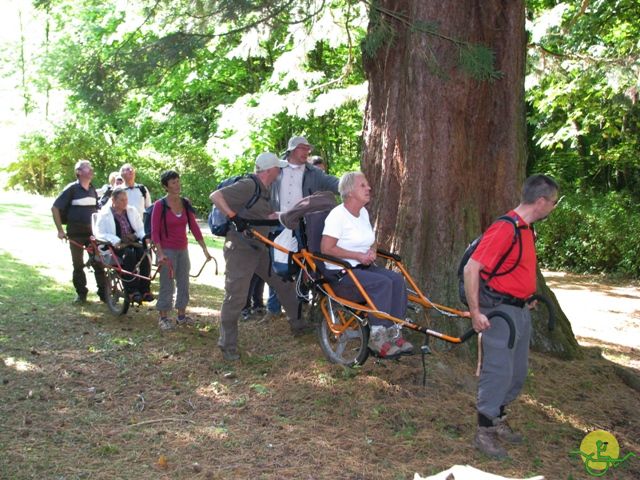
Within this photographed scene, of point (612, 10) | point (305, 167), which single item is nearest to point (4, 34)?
point (612, 10)

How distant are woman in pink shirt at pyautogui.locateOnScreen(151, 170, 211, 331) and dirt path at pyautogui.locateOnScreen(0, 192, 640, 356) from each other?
4178mm

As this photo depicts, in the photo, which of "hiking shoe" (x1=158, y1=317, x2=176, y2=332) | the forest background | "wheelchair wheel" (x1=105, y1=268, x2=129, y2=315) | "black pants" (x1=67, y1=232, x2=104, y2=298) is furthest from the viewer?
"black pants" (x1=67, y1=232, x2=104, y2=298)

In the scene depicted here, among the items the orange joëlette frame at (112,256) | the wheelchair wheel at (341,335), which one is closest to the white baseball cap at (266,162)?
the wheelchair wheel at (341,335)

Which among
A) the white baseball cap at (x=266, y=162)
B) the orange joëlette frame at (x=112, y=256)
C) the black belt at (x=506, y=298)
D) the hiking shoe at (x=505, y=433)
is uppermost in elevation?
the white baseball cap at (x=266, y=162)

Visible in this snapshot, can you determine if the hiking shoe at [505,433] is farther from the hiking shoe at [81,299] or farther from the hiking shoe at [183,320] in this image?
the hiking shoe at [81,299]

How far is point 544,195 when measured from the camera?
15.4 ft

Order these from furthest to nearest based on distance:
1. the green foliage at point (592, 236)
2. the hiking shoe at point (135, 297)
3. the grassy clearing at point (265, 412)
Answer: the green foliage at point (592, 236), the hiking shoe at point (135, 297), the grassy clearing at point (265, 412)

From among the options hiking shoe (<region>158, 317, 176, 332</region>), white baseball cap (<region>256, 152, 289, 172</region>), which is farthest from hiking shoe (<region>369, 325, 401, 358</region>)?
hiking shoe (<region>158, 317, 176, 332</region>)

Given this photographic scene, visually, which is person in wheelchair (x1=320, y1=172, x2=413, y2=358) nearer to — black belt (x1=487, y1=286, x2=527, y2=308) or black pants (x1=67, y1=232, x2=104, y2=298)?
black belt (x1=487, y1=286, x2=527, y2=308)

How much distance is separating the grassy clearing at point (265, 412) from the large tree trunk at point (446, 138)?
3.20 ft

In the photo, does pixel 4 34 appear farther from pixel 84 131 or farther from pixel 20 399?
pixel 20 399

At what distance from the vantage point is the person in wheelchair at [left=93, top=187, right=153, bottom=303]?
30.3 ft

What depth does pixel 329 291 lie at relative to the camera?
616 centimetres

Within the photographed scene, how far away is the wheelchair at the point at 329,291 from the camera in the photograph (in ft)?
19.3
